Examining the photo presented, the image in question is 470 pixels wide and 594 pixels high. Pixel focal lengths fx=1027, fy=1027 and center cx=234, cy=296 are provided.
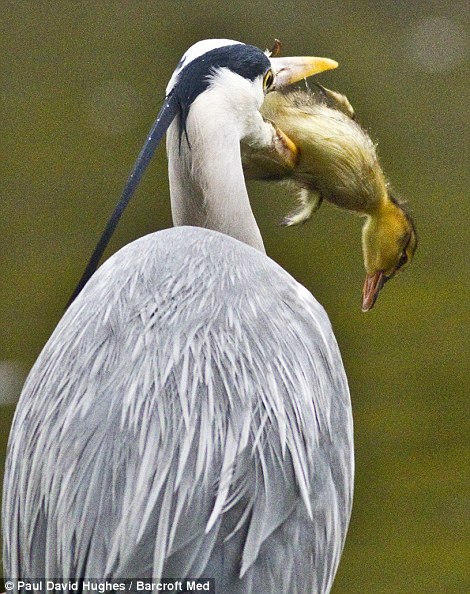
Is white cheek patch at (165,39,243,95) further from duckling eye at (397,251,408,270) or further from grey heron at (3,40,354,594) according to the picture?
duckling eye at (397,251,408,270)

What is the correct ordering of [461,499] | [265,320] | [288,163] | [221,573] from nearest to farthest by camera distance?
[221,573]
[265,320]
[288,163]
[461,499]

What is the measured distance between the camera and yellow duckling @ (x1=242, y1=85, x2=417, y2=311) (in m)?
1.80

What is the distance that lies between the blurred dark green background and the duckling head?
121 centimetres

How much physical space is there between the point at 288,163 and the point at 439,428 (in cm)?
169

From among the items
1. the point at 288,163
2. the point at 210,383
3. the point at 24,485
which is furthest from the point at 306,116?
the point at 24,485

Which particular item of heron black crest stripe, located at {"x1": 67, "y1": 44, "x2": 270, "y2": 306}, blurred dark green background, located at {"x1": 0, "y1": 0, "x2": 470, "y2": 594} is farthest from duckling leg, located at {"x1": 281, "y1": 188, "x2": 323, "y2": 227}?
blurred dark green background, located at {"x1": 0, "y1": 0, "x2": 470, "y2": 594}

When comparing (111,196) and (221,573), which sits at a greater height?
(221,573)

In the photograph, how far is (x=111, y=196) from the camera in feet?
12.6

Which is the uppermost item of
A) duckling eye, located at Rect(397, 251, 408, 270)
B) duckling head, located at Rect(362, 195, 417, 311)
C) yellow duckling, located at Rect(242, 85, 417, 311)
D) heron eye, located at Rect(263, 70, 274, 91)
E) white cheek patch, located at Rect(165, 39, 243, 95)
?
white cheek patch, located at Rect(165, 39, 243, 95)

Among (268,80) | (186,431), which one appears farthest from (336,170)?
(186,431)

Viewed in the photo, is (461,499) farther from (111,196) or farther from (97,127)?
(97,127)

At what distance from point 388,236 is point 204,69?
1.92 ft

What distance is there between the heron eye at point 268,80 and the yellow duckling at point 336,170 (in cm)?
10

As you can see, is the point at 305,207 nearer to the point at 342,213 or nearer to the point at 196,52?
the point at 196,52
